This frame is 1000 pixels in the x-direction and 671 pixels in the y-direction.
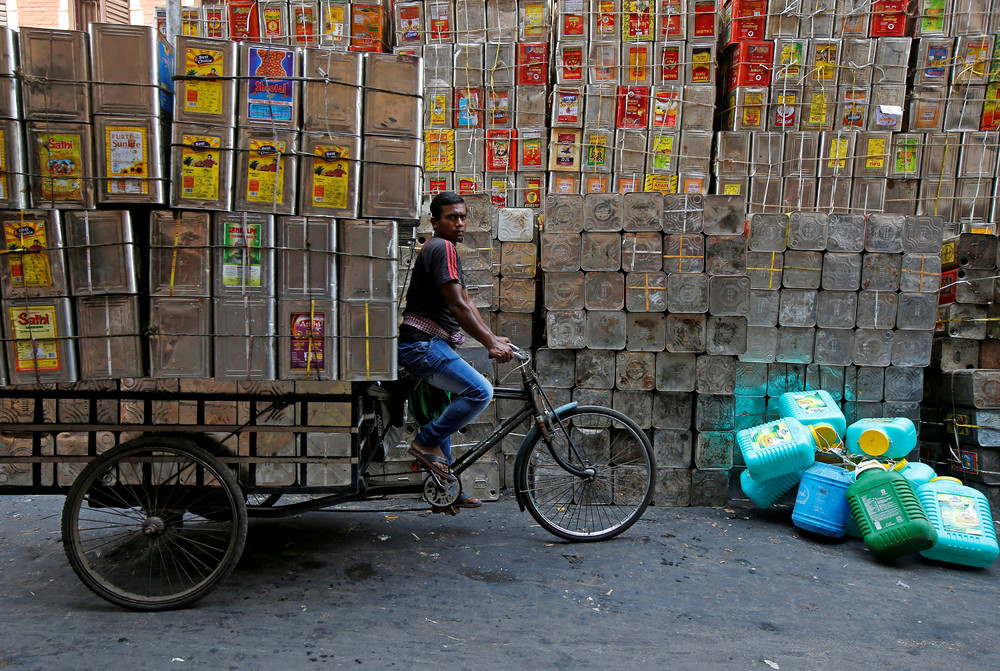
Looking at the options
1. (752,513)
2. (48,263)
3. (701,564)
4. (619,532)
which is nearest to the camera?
(48,263)

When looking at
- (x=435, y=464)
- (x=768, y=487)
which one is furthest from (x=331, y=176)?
(x=768, y=487)

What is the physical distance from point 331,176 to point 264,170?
0.95 feet

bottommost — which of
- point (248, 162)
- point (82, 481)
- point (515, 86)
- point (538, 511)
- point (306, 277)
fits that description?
point (538, 511)

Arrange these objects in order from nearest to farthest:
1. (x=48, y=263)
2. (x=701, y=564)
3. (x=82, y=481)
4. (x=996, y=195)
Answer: (x=48, y=263), (x=82, y=481), (x=701, y=564), (x=996, y=195)

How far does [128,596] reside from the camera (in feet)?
9.32

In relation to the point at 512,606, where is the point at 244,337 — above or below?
above

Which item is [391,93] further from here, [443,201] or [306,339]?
[306,339]

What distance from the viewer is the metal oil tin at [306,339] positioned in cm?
285

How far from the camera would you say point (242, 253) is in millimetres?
2801

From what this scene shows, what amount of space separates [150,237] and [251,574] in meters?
1.77

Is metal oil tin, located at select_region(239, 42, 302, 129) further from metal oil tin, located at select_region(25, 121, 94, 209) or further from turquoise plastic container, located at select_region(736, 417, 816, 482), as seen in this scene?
turquoise plastic container, located at select_region(736, 417, 816, 482)

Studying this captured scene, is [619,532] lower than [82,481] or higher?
lower

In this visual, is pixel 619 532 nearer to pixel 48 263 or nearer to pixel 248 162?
pixel 248 162

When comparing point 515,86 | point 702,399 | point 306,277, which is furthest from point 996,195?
point 306,277
